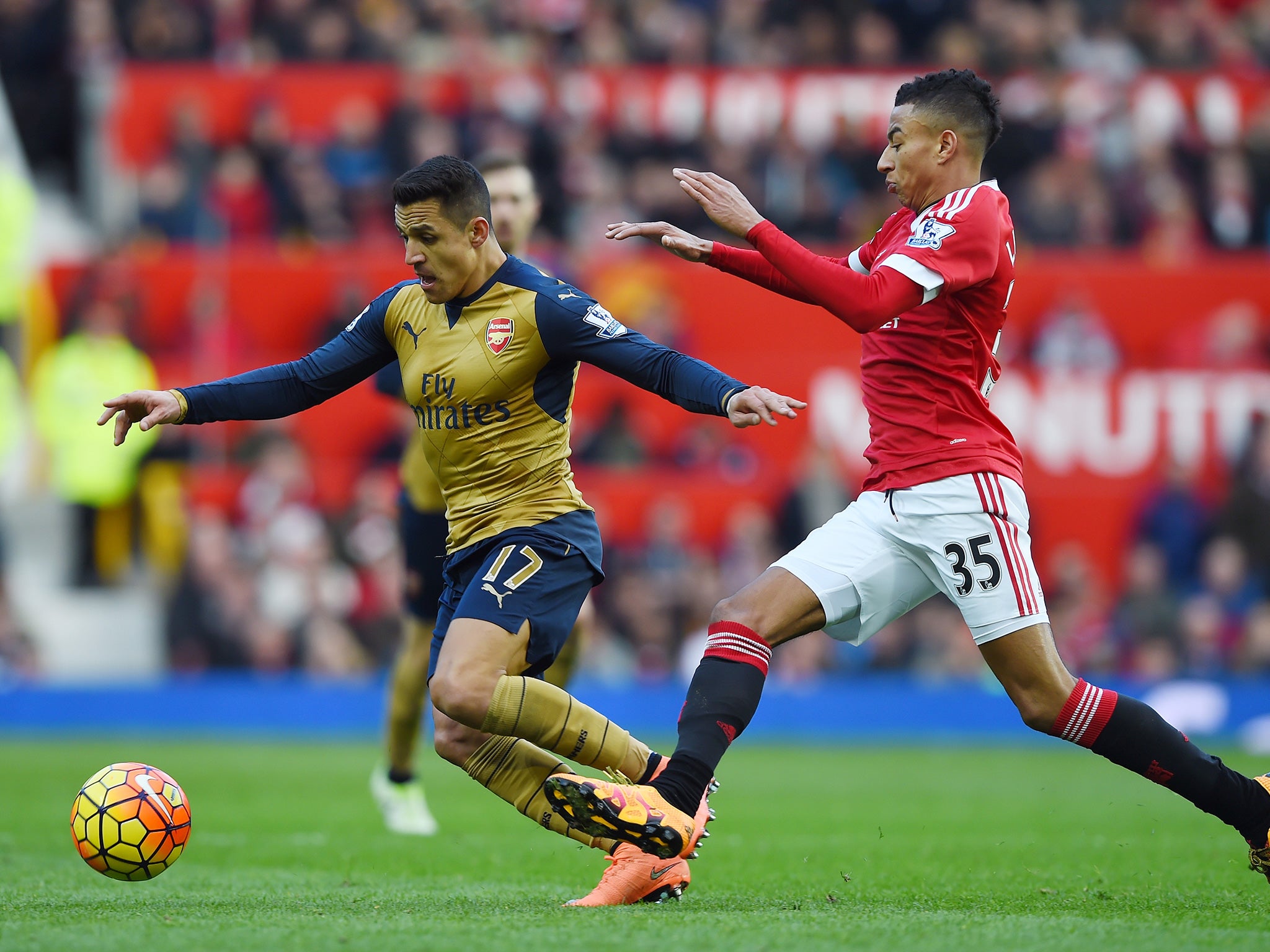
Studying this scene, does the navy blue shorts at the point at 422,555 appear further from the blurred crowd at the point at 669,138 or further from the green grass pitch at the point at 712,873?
the blurred crowd at the point at 669,138

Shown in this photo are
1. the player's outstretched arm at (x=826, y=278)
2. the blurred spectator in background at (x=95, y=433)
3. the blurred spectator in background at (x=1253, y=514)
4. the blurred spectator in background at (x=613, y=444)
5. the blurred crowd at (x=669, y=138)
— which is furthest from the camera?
the blurred crowd at (x=669, y=138)

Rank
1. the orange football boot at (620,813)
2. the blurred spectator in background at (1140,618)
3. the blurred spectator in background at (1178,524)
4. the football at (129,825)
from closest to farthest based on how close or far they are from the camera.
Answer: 1. the orange football boot at (620,813)
2. the football at (129,825)
3. the blurred spectator in background at (1140,618)
4. the blurred spectator in background at (1178,524)

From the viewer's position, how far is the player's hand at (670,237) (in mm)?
5691

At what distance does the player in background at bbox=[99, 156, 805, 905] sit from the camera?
5.71m

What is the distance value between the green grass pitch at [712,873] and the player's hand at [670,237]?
2233 mm

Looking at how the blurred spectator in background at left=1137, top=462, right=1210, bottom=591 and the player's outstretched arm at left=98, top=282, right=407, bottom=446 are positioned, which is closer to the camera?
the player's outstretched arm at left=98, top=282, right=407, bottom=446

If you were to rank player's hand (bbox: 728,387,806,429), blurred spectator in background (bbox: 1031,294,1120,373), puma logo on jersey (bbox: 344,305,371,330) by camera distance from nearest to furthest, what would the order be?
player's hand (bbox: 728,387,806,429)
puma logo on jersey (bbox: 344,305,371,330)
blurred spectator in background (bbox: 1031,294,1120,373)

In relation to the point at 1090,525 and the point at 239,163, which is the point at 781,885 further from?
the point at 239,163

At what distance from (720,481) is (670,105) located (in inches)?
225

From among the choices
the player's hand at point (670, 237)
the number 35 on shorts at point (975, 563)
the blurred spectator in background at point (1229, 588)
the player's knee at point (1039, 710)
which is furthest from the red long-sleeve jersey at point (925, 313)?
the blurred spectator in background at point (1229, 588)

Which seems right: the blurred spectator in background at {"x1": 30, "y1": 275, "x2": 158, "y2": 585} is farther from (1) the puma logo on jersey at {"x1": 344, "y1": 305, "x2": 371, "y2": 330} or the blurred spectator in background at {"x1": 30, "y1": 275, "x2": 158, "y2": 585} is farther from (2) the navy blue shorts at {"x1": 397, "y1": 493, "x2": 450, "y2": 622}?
(1) the puma logo on jersey at {"x1": 344, "y1": 305, "x2": 371, "y2": 330}

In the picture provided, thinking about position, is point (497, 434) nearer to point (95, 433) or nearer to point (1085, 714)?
point (1085, 714)

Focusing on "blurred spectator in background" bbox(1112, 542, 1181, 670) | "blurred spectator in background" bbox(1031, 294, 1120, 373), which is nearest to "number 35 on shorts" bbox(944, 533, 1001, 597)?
"blurred spectator in background" bbox(1112, 542, 1181, 670)

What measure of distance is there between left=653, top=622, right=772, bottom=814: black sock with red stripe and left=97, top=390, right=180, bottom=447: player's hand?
6.86 feet
